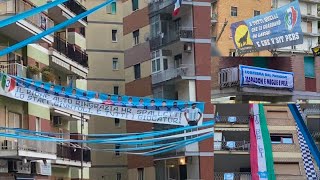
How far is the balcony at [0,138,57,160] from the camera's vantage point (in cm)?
2448

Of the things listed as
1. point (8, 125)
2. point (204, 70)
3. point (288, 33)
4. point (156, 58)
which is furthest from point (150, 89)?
point (8, 125)

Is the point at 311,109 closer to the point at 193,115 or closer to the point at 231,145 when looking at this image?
the point at 231,145

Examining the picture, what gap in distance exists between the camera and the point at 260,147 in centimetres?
3438

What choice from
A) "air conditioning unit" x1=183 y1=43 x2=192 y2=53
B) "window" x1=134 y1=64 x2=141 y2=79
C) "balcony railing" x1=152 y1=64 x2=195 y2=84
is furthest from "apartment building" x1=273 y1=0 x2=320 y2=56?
"air conditioning unit" x1=183 y1=43 x2=192 y2=53

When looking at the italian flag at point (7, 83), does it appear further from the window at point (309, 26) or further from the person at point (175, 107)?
the window at point (309, 26)

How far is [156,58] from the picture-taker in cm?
4291

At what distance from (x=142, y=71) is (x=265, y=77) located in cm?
1143

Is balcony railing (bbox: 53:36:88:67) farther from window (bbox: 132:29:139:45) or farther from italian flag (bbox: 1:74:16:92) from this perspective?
italian flag (bbox: 1:74:16:92)

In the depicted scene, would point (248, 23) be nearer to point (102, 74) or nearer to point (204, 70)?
point (204, 70)

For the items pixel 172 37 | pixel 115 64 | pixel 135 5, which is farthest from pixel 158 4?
pixel 115 64

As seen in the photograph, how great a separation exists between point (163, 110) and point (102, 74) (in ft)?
90.6

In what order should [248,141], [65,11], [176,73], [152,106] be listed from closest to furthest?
[152,106] → [65,11] → [248,141] → [176,73]

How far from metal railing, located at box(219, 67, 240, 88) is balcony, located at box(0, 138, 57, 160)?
12358 mm

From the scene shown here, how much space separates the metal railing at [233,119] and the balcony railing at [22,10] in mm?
11092
